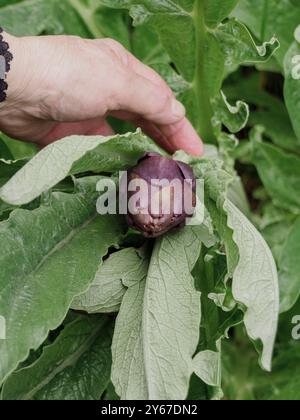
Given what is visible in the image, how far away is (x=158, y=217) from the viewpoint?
0.70 m

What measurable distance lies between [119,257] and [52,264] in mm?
91

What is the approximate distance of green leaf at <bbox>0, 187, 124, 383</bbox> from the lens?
646mm

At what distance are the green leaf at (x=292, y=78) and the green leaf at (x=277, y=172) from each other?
16cm

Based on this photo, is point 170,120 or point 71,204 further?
point 170,120

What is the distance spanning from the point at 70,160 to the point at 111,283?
18cm

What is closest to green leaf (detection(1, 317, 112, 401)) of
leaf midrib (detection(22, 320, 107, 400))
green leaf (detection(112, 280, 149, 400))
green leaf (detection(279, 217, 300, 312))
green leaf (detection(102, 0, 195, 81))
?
leaf midrib (detection(22, 320, 107, 400))

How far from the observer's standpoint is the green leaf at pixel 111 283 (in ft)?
2.46

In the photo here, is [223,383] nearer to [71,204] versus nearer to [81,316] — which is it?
[81,316]

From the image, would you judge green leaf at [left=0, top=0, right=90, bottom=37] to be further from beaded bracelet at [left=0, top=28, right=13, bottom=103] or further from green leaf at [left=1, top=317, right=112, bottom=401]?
green leaf at [left=1, top=317, right=112, bottom=401]

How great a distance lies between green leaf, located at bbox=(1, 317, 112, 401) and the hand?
232 millimetres

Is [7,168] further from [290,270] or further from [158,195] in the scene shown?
[290,270]

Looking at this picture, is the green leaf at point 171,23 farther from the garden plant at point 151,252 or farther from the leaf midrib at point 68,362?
the leaf midrib at point 68,362

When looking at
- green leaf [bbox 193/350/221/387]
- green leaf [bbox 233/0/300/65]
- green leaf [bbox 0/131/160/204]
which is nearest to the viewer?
green leaf [bbox 0/131/160/204]
